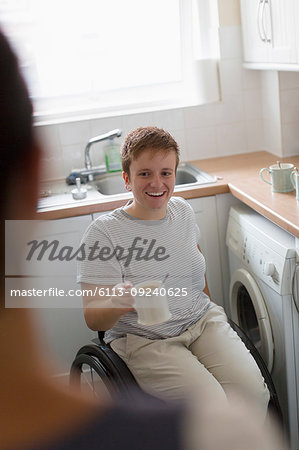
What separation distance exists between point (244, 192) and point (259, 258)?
1.01ft

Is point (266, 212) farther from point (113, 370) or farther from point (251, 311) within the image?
point (113, 370)

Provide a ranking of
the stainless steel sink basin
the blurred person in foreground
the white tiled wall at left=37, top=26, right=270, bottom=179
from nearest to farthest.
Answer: the blurred person in foreground < the stainless steel sink basin < the white tiled wall at left=37, top=26, right=270, bottom=179

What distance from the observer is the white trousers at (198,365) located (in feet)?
5.21

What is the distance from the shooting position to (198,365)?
1.63 m

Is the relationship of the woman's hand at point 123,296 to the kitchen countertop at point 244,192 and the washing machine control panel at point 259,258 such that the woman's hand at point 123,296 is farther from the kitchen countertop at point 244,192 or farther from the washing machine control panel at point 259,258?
the washing machine control panel at point 259,258

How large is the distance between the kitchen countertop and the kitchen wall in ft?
0.27

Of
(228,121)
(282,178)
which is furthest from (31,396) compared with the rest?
(228,121)

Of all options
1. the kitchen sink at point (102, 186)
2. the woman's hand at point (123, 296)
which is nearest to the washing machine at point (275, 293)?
the kitchen sink at point (102, 186)

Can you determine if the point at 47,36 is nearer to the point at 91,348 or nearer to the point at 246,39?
the point at 246,39

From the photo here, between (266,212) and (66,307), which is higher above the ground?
(266,212)

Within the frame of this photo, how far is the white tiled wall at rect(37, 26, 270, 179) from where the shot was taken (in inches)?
109

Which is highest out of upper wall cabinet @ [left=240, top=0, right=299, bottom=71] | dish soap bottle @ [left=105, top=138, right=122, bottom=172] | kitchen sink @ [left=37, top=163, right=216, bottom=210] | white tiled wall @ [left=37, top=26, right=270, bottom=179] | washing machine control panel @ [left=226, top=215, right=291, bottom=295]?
upper wall cabinet @ [left=240, top=0, right=299, bottom=71]

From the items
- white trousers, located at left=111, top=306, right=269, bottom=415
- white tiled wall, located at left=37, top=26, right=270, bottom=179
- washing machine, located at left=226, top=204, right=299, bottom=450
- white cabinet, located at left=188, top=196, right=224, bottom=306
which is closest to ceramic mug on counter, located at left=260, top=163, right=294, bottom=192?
washing machine, located at left=226, top=204, right=299, bottom=450

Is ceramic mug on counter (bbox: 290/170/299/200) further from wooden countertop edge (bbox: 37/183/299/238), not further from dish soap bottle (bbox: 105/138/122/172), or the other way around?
dish soap bottle (bbox: 105/138/122/172)
